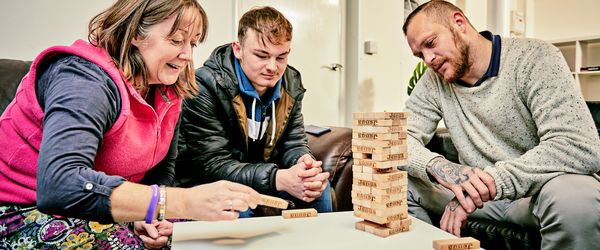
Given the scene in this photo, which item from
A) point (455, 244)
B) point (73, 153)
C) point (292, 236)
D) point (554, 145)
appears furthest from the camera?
point (554, 145)

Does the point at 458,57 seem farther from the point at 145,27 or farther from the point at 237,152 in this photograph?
the point at 145,27

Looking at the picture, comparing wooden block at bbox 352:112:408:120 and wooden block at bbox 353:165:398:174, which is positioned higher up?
wooden block at bbox 352:112:408:120

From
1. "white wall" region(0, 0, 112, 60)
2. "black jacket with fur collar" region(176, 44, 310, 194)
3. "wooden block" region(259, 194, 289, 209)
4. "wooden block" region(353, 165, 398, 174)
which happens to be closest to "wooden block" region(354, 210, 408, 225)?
"wooden block" region(353, 165, 398, 174)

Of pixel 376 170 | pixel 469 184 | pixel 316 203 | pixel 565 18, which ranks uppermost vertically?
pixel 565 18

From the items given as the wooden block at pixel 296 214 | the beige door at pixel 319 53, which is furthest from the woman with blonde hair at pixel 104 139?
the beige door at pixel 319 53

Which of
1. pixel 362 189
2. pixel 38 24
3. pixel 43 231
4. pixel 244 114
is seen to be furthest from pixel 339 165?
pixel 38 24

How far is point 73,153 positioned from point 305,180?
726mm

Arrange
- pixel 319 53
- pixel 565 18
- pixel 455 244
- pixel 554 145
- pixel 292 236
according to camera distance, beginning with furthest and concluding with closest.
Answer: pixel 565 18 → pixel 319 53 → pixel 554 145 → pixel 292 236 → pixel 455 244

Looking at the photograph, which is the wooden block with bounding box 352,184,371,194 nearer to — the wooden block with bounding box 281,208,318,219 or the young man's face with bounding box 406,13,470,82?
the wooden block with bounding box 281,208,318,219

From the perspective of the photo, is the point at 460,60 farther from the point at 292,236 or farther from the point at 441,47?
the point at 292,236

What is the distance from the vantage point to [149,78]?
3.57 ft

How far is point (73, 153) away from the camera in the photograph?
0.77 metres

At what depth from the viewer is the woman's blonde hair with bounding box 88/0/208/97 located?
100 cm

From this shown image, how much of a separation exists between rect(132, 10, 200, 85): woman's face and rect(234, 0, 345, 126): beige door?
2.29 metres
